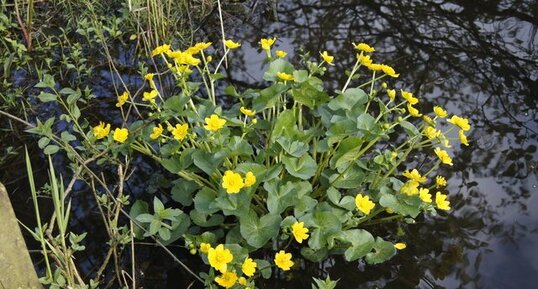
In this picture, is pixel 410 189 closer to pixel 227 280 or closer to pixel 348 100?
pixel 348 100

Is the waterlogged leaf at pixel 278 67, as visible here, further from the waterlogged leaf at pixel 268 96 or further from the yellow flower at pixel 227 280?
the yellow flower at pixel 227 280

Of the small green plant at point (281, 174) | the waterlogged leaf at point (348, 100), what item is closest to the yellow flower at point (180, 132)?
the small green plant at point (281, 174)

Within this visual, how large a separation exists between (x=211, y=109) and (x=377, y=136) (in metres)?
0.57

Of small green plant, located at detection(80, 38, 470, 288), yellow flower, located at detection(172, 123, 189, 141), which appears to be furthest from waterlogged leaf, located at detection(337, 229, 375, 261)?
yellow flower, located at detection(172, 123, 189, 141)

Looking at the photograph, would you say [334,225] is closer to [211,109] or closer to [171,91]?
[211,109]

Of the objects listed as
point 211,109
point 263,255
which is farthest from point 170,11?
point 263,255

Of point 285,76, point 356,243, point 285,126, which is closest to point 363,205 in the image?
point 356,243

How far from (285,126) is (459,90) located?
1.44 m

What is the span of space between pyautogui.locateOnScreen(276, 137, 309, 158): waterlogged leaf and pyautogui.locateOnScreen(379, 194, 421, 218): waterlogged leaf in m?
0.30

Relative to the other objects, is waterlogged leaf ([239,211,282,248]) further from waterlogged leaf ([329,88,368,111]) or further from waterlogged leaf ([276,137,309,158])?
waterlogged leaf ([329,88,368,111])

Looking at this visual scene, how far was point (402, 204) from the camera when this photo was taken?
1920 millimetres

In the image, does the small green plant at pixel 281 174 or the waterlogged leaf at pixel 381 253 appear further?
the waterlogged leaf at pixel 381 253

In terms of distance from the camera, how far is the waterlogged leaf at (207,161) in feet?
6.12

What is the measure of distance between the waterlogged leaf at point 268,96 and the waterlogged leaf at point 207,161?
236 mm
